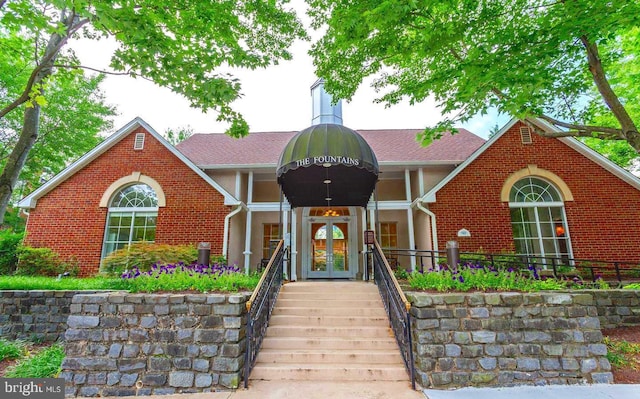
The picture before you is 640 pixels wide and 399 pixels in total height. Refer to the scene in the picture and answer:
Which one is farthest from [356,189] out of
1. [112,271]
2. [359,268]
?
[112,271]

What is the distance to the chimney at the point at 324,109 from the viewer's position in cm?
993

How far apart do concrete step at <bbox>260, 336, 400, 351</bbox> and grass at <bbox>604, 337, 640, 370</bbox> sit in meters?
A: 3.48

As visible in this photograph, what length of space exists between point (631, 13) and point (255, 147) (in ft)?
38.2

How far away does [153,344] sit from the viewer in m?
4.49

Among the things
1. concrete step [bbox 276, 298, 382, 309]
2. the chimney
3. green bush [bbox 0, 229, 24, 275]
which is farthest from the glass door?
green bush [bbox 0, 229, 24, 275]

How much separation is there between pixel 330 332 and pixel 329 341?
29cm

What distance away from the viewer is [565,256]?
29.8 feet

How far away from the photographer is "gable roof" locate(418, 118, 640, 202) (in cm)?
967

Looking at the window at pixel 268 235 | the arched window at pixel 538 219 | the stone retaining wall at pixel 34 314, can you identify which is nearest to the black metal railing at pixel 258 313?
the stone retaining wall at pixel 34 314

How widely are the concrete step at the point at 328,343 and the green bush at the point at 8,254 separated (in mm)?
9894

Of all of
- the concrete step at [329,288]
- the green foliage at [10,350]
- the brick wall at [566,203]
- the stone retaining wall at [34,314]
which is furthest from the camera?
the brick wall at [566,203]

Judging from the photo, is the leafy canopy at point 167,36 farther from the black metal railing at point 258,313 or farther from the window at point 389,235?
the window at point 389,235

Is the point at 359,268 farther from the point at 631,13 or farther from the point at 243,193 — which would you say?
the point at 631,13

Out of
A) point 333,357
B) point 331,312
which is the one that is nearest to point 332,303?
point 331,312
